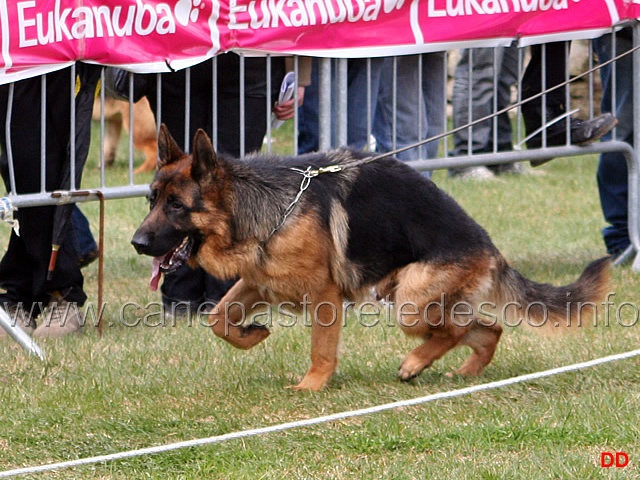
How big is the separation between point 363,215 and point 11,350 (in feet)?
6.14

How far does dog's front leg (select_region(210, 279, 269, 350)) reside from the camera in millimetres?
4730

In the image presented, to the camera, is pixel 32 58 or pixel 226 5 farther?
pixel 226 5

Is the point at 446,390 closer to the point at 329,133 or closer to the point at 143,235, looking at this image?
the point at 143,235

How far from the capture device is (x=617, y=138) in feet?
24.2

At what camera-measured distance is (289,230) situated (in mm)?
4539

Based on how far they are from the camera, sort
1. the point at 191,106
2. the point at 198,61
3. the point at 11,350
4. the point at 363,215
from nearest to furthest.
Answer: the point at 363,215 < the point at 11,350 < the point at 198,61 < the point at 191,106

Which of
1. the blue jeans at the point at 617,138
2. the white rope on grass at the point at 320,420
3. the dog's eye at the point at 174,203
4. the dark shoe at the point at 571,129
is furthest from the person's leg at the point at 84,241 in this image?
the blue jeans at the point at 617,138

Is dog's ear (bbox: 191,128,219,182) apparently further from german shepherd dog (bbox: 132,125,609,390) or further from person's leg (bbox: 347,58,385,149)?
person's leg (bbox: 347,58,385,149)

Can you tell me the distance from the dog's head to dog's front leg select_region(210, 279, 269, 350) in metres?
0.34

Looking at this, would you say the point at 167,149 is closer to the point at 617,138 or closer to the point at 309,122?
the point at 617,138

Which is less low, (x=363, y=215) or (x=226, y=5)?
(x=226, y=5)

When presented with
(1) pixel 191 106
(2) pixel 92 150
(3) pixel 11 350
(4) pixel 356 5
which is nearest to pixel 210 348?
(3) pixel 11 350

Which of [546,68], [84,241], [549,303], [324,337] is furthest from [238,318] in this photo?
[546,68]

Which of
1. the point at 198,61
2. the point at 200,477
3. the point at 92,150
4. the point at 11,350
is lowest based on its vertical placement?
the point at 92,150
